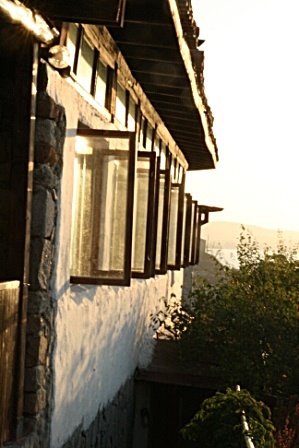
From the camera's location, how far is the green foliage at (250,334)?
10.1 meters

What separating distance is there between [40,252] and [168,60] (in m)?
2.72

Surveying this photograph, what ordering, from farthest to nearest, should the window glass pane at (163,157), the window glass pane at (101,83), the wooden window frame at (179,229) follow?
the window glass pane at (163,157)
the wooden window frame at (179,229)
the window glass pane at (101,83)

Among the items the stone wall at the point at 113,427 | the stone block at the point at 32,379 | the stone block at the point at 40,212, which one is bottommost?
the stone wall at the point at 113,427

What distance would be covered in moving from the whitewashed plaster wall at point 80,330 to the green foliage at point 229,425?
94cm

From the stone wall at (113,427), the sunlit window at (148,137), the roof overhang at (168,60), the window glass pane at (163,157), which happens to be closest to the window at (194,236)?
the window glass pane at (163,157)

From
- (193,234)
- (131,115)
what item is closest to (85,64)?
(131,115)

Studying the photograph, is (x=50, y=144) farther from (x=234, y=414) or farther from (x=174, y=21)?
(x=234, y=414)

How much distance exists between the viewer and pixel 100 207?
19.5 ft

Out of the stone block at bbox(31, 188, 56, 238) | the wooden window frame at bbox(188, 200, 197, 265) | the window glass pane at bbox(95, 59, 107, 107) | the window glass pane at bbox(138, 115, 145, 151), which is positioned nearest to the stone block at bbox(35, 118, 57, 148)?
the stone block at bbox(31, 188, 56, 238)

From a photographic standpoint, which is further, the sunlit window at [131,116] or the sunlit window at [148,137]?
the sunlit window at [148,137]

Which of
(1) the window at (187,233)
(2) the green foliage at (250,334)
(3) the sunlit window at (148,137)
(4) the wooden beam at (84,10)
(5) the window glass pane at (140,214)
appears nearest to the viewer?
(4) the wooden beam at (84,10)

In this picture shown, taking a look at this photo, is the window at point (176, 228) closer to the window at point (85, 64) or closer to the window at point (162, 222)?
the window at point (162, 222)

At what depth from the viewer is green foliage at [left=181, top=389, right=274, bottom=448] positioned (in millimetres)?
6488

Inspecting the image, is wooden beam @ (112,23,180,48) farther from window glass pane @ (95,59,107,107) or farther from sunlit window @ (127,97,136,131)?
sunlit window @ (127,97,136,131)
